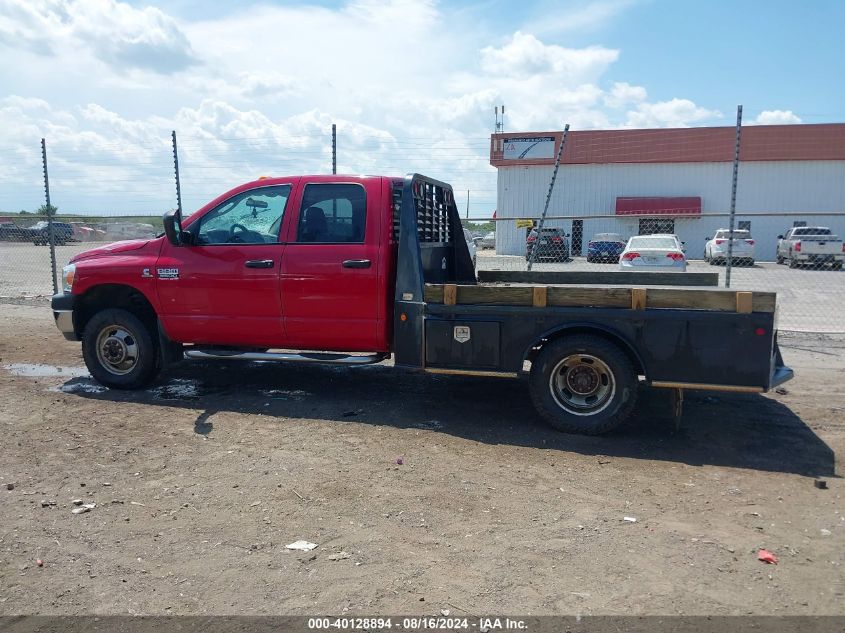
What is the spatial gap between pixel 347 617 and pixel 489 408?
11.5 ft

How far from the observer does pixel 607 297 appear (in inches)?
210

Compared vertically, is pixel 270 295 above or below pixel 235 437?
above

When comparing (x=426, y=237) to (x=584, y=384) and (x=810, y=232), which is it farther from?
(x=810, y=232)

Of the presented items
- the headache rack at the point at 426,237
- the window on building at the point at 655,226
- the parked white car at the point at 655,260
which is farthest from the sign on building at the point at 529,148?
the headache rack at the point at 426,237

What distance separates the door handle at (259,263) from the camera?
6.19m

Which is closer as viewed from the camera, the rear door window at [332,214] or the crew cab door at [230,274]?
the rear door window at [332,214]

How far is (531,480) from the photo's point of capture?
4609 mm

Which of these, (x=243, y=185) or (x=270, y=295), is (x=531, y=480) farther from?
(x=243, y=185)

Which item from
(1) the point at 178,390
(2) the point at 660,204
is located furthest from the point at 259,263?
(2) the point at 660,204

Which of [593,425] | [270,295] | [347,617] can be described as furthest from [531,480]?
[270,295]

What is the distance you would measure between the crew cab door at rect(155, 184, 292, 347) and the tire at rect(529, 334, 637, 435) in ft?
8.23

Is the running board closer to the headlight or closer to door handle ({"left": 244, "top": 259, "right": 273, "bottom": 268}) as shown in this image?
door handle ({"left": 244, "top": 259, "right": 273, "bottom": 268})

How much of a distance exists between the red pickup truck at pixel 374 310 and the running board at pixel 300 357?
0.07 ft

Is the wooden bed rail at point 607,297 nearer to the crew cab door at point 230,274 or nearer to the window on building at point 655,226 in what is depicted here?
the crew cab door at point 230,274
